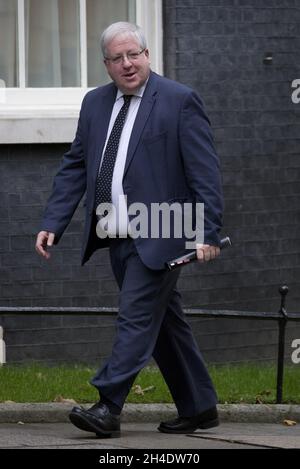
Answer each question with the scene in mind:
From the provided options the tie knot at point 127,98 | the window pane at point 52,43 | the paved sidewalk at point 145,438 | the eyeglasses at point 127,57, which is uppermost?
the window pane at point 52,43

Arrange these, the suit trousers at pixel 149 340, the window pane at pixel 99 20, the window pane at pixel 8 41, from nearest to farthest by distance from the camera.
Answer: the suit trousers at pixel 149 340, the window pane at pixel 8 41, the window pane at pixel 99 20

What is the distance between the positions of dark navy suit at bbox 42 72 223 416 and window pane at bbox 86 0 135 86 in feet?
11.4

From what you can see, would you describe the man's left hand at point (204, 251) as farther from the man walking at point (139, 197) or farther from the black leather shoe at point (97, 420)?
the black leather shoe at point (97, 420)

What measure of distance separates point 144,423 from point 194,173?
180 centimetres

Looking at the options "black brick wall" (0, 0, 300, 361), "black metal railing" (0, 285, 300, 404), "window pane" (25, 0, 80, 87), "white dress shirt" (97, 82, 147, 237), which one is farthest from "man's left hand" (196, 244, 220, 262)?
"window pane" (25, 0, 80, 87)

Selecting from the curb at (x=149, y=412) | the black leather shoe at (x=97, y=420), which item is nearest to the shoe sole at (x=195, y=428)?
the black leather shoe at (x=97, y=420)

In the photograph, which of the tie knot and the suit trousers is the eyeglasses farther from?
the suit trousers

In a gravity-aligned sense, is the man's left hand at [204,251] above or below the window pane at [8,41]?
below

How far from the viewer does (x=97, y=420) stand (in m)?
7.53

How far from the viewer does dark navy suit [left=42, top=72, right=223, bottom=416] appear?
7.60 m

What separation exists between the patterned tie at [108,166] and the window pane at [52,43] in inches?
140

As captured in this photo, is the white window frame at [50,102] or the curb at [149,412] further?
the white window frame at [50,102]

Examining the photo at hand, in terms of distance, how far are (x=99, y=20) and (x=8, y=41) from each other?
0.70 metres

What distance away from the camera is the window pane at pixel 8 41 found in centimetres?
1119
